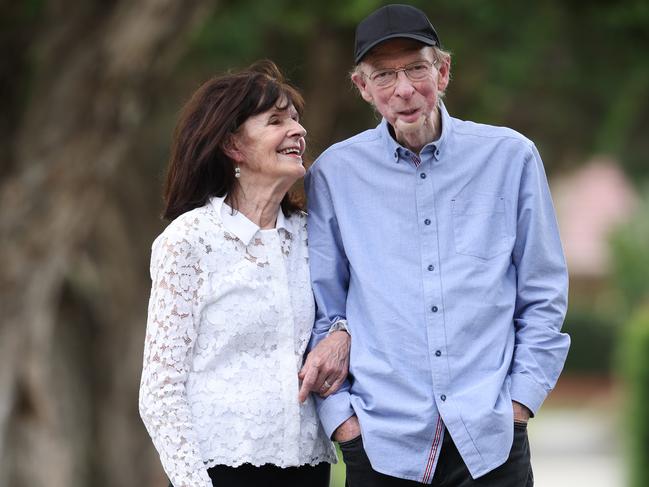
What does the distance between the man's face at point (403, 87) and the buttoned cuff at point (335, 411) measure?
2.60 ft

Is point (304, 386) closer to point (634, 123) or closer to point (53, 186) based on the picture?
point (53, 186)

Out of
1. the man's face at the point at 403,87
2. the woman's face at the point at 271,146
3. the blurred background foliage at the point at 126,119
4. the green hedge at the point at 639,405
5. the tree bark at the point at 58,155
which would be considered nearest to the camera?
the man's face at the point at 403,87

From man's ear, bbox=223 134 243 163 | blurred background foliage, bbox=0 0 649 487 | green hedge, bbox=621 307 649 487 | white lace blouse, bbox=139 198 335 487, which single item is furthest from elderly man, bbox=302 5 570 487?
green hedge, bbox=621 307 649 487

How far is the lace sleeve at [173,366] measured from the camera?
375 cm

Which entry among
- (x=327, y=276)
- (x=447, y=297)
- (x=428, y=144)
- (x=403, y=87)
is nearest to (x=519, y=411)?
(x=447, y=297)

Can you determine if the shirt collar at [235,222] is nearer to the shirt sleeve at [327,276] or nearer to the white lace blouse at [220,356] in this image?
the white lace blouse at [220,356]

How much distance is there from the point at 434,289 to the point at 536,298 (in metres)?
0.29

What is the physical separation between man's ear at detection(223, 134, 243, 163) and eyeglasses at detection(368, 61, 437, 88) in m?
0.46

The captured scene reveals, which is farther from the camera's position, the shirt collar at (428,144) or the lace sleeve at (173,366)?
the shirt collar at (428,144)

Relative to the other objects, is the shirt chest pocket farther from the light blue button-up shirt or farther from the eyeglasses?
the eyeglasses

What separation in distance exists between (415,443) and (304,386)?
35cm

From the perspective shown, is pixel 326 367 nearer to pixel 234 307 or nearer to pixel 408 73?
pixel 234 307

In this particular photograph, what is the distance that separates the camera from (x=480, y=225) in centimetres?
384

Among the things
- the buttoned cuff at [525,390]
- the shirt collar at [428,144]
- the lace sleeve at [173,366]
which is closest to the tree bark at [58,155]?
the shirt collar at [428,144]
